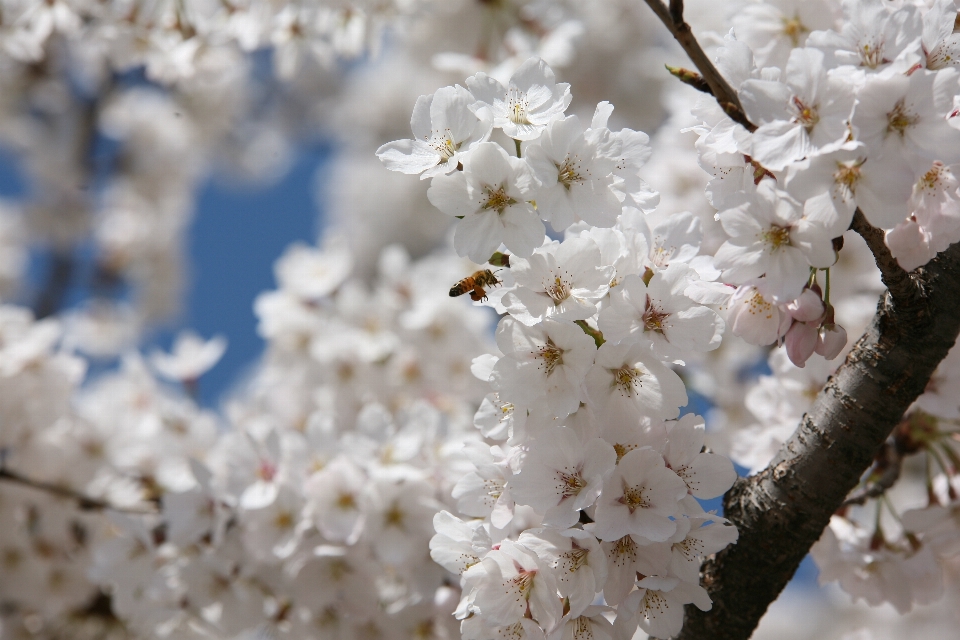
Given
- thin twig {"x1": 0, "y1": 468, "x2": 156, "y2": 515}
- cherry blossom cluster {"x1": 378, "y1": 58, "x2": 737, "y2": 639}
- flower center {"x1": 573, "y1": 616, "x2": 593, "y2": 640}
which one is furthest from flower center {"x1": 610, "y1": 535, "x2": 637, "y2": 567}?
thin twig {"x1": 0, "y1": 468, "x2": 156, "y2": 515}

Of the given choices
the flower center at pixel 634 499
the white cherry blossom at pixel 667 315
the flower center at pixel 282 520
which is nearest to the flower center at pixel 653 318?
the white cherry blossom at pixel 667 315

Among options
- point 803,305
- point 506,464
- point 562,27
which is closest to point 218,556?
point 506,464

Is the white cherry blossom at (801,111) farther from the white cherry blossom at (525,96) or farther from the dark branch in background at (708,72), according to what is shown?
the white cherry blossom at (525,96)

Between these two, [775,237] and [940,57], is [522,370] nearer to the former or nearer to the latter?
[775,237]

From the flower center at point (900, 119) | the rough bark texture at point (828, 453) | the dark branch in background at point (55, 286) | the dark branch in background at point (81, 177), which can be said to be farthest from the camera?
the dark branch in background at point (81, 177)

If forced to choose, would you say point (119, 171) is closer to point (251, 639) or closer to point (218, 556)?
point (251, 639)

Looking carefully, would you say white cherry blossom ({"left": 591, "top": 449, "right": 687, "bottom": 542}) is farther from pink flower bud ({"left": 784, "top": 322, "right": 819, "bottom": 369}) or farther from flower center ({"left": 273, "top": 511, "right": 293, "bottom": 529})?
flower center ({"left": 273, "top": 511, "right": 293, "bottom": 529})
